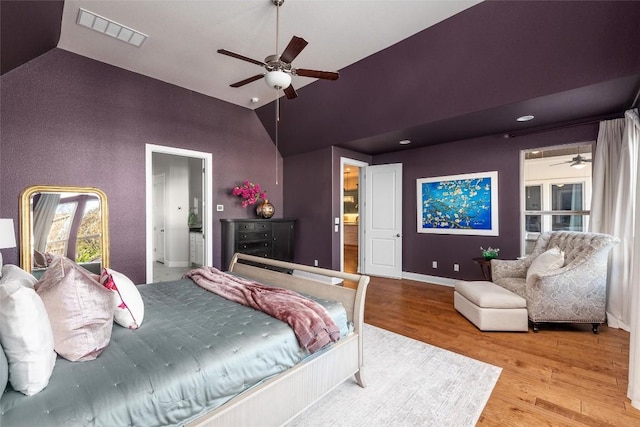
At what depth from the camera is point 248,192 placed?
4992 mm

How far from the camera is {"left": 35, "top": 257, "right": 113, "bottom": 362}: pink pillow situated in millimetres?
1250

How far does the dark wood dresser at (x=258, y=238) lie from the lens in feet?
15.2

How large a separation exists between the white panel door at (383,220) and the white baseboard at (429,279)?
147 millimetres

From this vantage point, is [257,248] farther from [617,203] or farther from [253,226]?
[617,203]

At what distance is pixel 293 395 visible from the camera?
5.16ft

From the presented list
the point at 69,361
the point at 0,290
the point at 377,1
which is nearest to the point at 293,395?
the point at 69,361

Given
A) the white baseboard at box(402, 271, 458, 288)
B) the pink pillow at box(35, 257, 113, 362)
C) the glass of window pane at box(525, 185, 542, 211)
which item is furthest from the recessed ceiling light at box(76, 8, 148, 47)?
the glass of window pane at box(525, 185, 542, 211)

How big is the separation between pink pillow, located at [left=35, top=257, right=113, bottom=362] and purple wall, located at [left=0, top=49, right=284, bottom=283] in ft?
8.81

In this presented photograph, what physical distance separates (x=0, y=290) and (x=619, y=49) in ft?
13.9

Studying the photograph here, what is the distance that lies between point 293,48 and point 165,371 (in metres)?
2.23

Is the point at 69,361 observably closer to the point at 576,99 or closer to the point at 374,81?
the point at 374,81

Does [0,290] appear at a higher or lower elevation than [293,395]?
higher

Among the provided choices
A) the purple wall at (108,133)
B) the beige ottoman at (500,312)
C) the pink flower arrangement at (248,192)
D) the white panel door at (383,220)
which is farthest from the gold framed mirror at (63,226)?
the beige ottoman at (500,312)

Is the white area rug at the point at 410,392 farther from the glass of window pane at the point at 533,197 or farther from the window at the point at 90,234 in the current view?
the window at the point at 90,234
